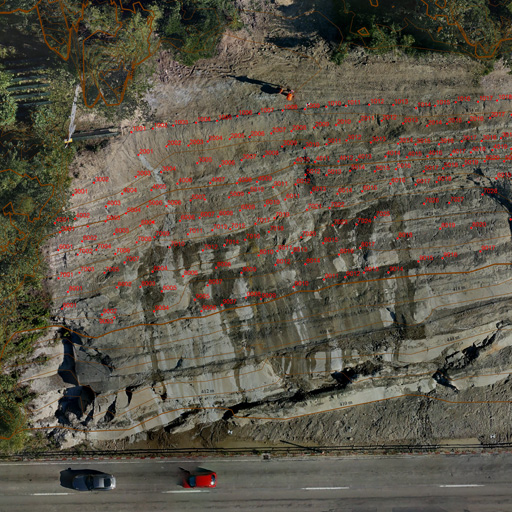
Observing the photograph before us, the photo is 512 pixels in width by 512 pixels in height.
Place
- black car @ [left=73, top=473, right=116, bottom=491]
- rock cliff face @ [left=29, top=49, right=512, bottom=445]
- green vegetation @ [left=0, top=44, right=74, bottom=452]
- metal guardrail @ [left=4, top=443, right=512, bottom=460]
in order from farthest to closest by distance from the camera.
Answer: metal guardrail @ [left=4, top=443, right=512, bottom=460] < black car @ [left=73, top=473, right=116, bottom=491] < rock cliff face @ [left=29, top=49, right=512, bottom=445] < green vegetation @ [left=0, top=44, right=74, bottom=452]

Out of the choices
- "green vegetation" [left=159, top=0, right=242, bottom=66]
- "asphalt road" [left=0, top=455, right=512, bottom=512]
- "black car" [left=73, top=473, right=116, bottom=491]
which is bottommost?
"asphalt road" [left=0, top=455, right=512, bottom=512]

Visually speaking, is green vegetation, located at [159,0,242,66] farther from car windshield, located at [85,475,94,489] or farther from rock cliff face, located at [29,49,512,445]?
car windshield, located at [85,475,94,489]

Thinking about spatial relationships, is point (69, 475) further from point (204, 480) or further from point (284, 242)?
point (284, 242)

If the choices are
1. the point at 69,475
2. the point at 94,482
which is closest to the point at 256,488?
the point at 94,482

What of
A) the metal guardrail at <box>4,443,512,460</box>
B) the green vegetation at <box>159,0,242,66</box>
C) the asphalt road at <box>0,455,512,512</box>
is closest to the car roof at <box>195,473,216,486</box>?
the asphalt road at <box>0,455,512,512</box>

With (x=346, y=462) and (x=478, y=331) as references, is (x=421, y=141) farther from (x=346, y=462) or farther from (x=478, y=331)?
(x=346, y=462)

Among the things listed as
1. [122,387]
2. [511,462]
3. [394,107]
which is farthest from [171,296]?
[511,462]
